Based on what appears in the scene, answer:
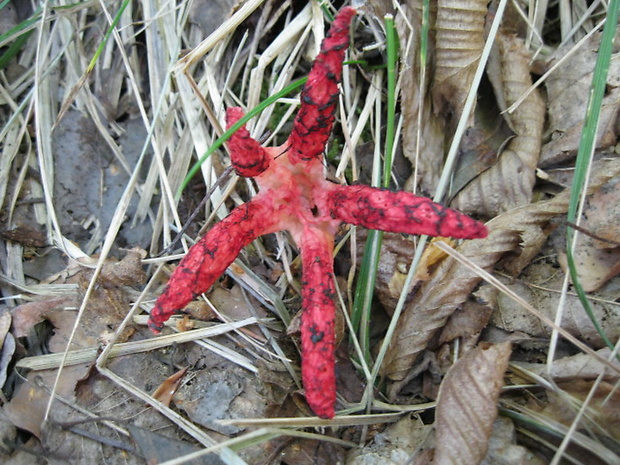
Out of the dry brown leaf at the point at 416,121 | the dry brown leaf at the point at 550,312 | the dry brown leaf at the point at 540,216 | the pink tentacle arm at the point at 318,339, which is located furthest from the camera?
the dry brown leaf at the point at 416,121

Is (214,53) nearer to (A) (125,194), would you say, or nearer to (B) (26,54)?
(A) (125,194)

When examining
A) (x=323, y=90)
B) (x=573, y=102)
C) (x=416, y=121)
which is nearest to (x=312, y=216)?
(x=323, y=90)

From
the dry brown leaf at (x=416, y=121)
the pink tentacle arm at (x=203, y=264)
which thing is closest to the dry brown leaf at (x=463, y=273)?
the dry brown leaf at (x=416, y=121)

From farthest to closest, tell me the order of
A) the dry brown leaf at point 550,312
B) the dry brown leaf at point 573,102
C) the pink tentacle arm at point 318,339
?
the dry brown leaf at point 573,102 < the dry brown leaf at point 550,312 < the pink tentacle arm at point 318,339

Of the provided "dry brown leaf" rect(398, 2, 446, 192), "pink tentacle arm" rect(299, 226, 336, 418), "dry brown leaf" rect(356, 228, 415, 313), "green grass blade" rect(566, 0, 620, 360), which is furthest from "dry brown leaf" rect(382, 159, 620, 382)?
"pink tentacle arm" rect(299, 226, 336, 418)

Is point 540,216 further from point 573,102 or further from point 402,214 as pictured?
point 402,214

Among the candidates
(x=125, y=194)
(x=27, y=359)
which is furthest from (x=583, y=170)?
(x=27, y=359)

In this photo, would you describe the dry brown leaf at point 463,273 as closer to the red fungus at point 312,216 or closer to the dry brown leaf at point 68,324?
the red fungus at point 312,216
